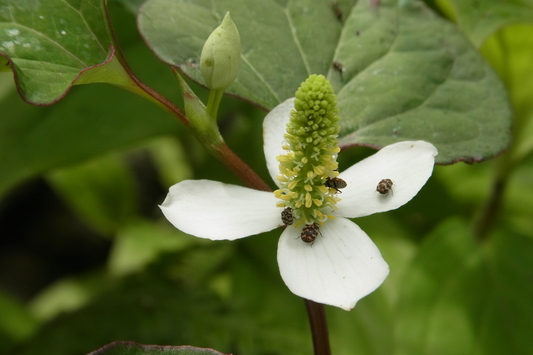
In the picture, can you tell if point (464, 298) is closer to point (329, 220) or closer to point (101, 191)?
point (329, 220)

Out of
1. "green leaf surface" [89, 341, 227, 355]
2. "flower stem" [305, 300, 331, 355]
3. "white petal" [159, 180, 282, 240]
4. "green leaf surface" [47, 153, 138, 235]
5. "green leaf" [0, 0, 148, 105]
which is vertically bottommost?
"green leaf surface" [47, 153, 138, 235]

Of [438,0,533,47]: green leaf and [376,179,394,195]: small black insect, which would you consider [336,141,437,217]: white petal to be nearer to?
[376,179,394,195]: small black insect

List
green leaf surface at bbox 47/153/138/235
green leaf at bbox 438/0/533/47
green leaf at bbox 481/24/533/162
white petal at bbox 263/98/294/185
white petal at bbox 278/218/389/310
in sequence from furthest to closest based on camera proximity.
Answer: green leaf surface at bbox 47/153/138/235
green leaf at bbox 481/24/533/162
green leaf at bbox 438/0/533/47
white petal at bbox 263/98/294/185
white petal at bbox 278/218/389/310

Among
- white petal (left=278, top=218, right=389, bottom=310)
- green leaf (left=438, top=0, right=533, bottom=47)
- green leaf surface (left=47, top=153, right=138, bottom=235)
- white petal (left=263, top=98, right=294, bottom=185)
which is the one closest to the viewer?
white petal (left=278, top=218, right=389, bottom=310)

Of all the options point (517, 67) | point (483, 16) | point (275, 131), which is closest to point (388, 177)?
point (275, 131)

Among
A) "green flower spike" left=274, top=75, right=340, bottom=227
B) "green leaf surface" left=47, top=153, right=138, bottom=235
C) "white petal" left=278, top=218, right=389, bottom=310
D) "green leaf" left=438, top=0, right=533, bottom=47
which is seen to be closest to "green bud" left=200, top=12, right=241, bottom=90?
"green flower spike" left=274, top=75, right=340, bottom=227

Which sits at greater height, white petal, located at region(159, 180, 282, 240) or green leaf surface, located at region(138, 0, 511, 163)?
green leaf surface, located at region(138, 0, 511, 163)

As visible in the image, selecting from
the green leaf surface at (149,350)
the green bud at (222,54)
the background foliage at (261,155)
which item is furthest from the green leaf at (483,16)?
the green leaf surface at (149,350)

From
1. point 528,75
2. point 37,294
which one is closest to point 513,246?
point 528,75
